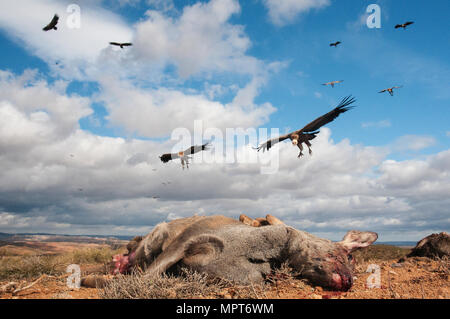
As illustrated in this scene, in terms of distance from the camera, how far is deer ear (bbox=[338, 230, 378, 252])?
7234 millimetres

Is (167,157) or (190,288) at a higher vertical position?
(167,157)

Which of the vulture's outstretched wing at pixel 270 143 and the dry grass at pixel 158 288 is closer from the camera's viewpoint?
the dry grass at pixel 158 288

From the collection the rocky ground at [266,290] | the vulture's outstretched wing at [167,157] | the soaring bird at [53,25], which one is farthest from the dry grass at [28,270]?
the soaring bird at [53,25]

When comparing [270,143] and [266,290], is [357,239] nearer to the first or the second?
[266,290]

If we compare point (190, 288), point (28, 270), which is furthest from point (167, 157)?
point (190, 288)

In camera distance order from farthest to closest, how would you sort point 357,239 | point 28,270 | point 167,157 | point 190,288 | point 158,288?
point 167,157
point 28,270
point 357,239
point 190,288
point 158,288

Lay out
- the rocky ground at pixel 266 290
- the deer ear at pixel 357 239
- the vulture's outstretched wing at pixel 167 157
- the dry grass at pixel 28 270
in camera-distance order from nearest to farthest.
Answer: the rocky ground at pixel 266 290
the deer ear at pixel 357 239
the dry grass at pixel 28 270
the vulture's outstretched wing at pixel 167 157

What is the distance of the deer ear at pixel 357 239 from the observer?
23.7 feet

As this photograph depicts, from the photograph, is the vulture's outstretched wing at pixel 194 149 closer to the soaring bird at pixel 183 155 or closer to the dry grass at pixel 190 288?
the soaring bird at pixel 183 155

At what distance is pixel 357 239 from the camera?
7.41 meters

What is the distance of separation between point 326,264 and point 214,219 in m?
2.83

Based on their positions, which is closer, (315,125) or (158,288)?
(158,288)

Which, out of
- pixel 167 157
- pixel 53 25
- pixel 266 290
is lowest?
pixel 266 290
